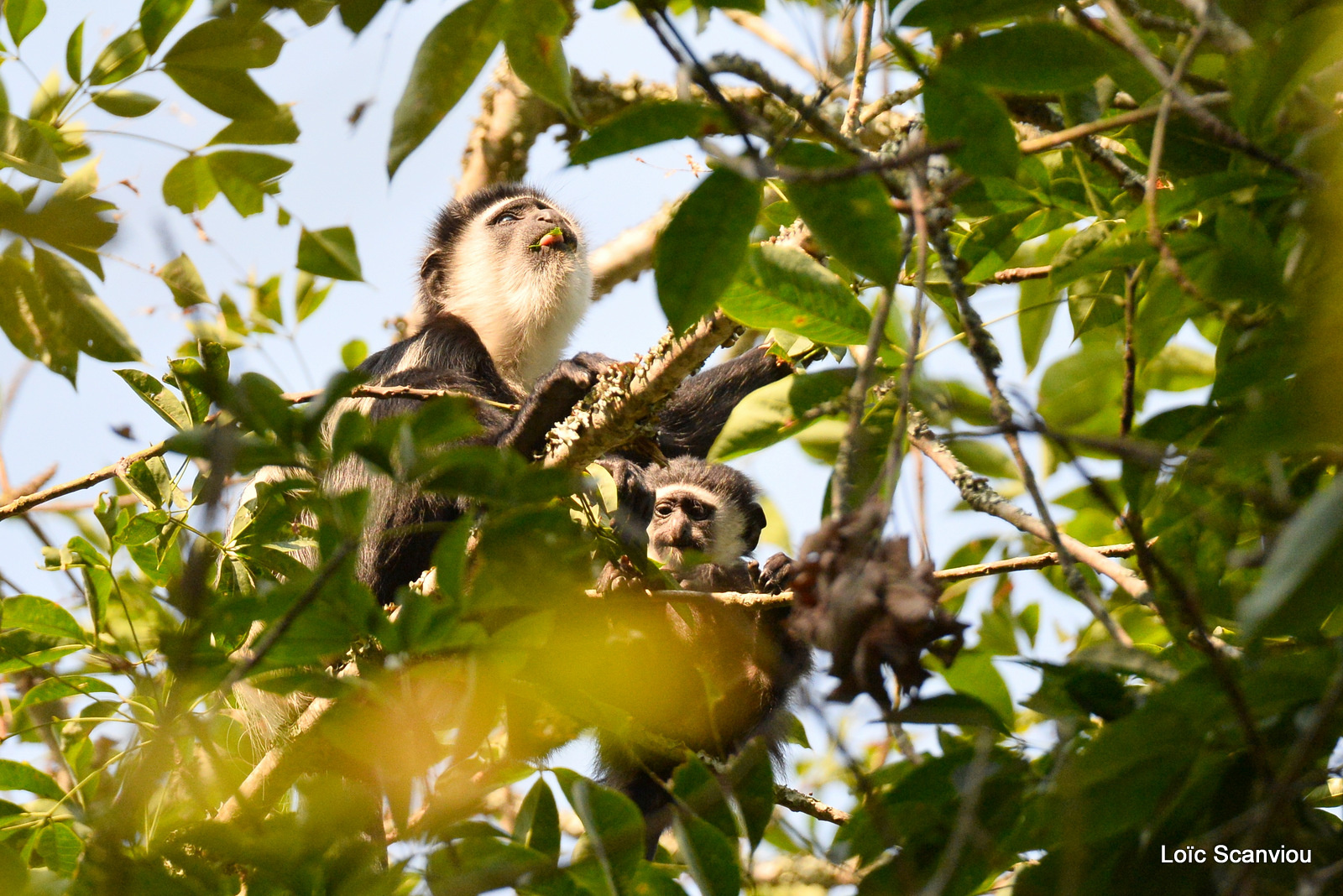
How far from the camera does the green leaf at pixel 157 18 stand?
1.61 metres

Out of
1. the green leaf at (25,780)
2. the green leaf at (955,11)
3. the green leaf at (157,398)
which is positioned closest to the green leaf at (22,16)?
the green leaf at (157,398)

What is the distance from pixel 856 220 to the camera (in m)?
1.13

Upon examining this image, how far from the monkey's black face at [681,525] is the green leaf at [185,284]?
2.07 meters

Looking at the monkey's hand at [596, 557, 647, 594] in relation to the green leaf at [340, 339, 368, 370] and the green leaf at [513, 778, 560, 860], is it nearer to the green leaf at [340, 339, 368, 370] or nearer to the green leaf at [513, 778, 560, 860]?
the green leaf at [513, 778, 560, 860]

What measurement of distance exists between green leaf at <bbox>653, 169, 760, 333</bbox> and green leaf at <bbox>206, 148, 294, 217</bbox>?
0.75 metres

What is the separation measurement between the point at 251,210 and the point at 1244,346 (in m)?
1.50

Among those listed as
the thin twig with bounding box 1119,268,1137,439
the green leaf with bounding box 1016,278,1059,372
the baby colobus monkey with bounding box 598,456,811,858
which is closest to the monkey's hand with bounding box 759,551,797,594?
the baby colobus monkey with bounding box 598,456,811,858

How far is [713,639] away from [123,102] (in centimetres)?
238

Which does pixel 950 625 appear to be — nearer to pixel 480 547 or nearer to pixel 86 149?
pixel 480 547

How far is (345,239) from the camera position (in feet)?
4.29

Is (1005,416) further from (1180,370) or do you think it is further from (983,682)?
(1180,370)

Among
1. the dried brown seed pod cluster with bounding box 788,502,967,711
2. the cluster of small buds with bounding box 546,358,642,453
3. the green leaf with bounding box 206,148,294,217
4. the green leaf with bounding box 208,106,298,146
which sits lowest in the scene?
the dried brown seed pod cluster with bounding box 788,502,967,711

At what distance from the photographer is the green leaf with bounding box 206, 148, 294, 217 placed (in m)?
1.59

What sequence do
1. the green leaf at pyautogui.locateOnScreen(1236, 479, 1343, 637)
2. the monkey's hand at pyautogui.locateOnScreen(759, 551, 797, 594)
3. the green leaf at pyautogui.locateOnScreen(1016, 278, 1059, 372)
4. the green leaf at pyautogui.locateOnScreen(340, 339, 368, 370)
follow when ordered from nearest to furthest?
the green leaf at pyautogui.locateOnScreen(1236, 479, 1343, 637), the green leaf at pyautogui.locateOnScreen(1016, 278, 1059, 372), the monkey's hand at pyautogui.locateOnScreen(759, 551, 797, 594), the green leaf at pyautogui.locateOnScreen(340, 339, 368, 370)
